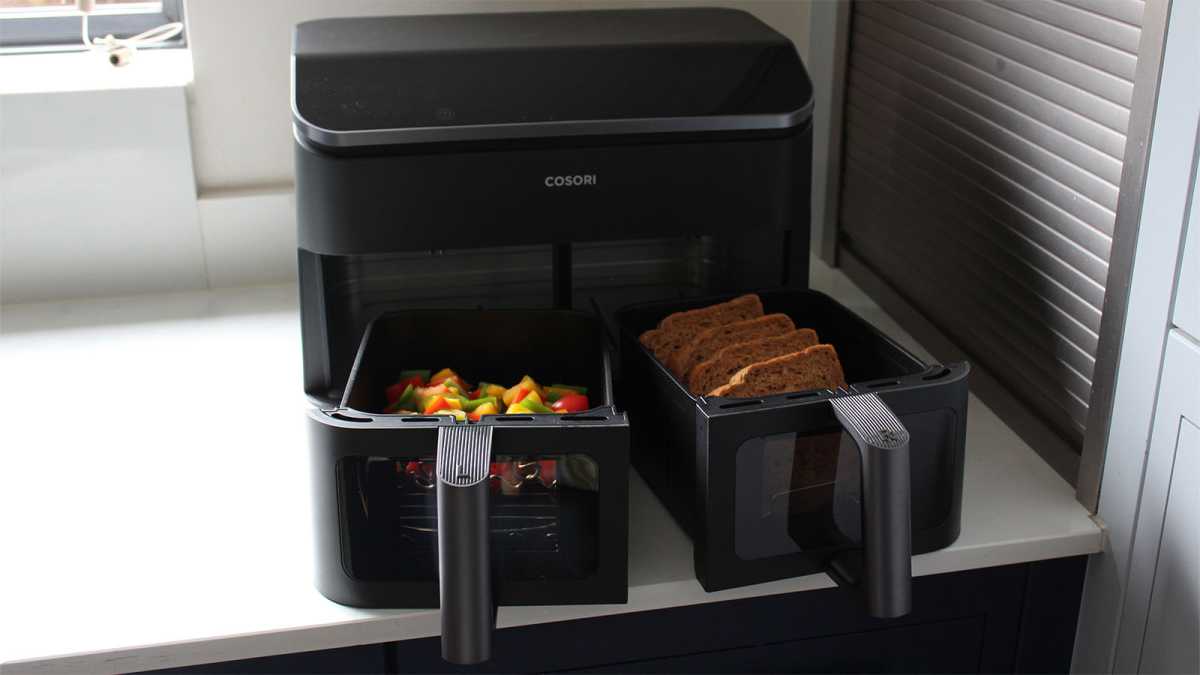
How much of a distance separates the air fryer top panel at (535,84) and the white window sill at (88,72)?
39cm

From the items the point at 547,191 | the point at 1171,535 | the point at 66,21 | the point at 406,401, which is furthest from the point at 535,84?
the point at 66,21

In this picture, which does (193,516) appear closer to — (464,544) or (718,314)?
(464,544)

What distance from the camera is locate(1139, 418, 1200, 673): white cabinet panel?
928mm

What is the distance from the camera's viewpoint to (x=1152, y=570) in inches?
38.9

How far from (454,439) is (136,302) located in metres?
0.84

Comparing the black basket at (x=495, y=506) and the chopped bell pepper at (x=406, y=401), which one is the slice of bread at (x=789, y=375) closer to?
the black basket at (x=495, y=506)

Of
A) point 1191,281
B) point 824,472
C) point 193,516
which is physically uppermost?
point 1191,281

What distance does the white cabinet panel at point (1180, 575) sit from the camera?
93cm

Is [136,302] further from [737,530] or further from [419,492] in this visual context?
[737,530]

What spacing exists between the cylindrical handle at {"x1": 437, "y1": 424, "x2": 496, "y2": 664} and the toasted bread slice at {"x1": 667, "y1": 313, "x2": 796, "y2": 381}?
0.25 m

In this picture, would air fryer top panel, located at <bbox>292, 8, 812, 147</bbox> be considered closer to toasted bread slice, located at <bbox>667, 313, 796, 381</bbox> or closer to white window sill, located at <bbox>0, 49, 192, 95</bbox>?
toasted bread slice, located at <bbox>667, 313, 796, 381</bbox>

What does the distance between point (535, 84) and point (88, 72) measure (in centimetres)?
71

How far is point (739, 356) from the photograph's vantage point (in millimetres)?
1033

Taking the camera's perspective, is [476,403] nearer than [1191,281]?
No
